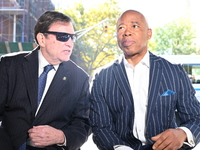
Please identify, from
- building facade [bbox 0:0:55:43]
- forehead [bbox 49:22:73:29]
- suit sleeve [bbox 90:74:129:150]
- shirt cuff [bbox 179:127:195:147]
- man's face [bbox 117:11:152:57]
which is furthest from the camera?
building facade [bbox 0:0:55:43]

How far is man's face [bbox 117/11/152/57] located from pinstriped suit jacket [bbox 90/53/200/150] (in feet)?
0.47

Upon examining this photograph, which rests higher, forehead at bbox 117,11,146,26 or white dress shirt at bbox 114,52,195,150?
forehead at bbox 117,11,146,26

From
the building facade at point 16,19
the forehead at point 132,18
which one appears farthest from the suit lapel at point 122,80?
the building facade at point 16,19

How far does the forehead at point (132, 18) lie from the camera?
228 cm

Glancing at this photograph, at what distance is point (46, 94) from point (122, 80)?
2.04 feet

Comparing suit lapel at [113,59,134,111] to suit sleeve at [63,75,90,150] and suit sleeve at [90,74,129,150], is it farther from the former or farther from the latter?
suit sleeve at [63,75,90,150]

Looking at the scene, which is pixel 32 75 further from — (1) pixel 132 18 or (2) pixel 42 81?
(1) pixel 132 18

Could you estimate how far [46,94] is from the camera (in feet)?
7.80

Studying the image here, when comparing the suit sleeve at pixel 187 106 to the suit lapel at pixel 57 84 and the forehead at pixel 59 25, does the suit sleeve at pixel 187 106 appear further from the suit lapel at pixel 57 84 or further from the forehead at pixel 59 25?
the forehead at pixel 59 25

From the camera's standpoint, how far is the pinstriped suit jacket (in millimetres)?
2146

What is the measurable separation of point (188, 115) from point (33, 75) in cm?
124

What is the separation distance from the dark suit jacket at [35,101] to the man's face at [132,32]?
0.51m

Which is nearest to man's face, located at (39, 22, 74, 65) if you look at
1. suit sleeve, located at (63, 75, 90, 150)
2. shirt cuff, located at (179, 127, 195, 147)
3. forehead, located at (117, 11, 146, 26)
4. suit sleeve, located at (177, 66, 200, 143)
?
suit sleeve, located at (63, 75, 90, 150)

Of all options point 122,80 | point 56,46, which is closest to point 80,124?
point 122,80
